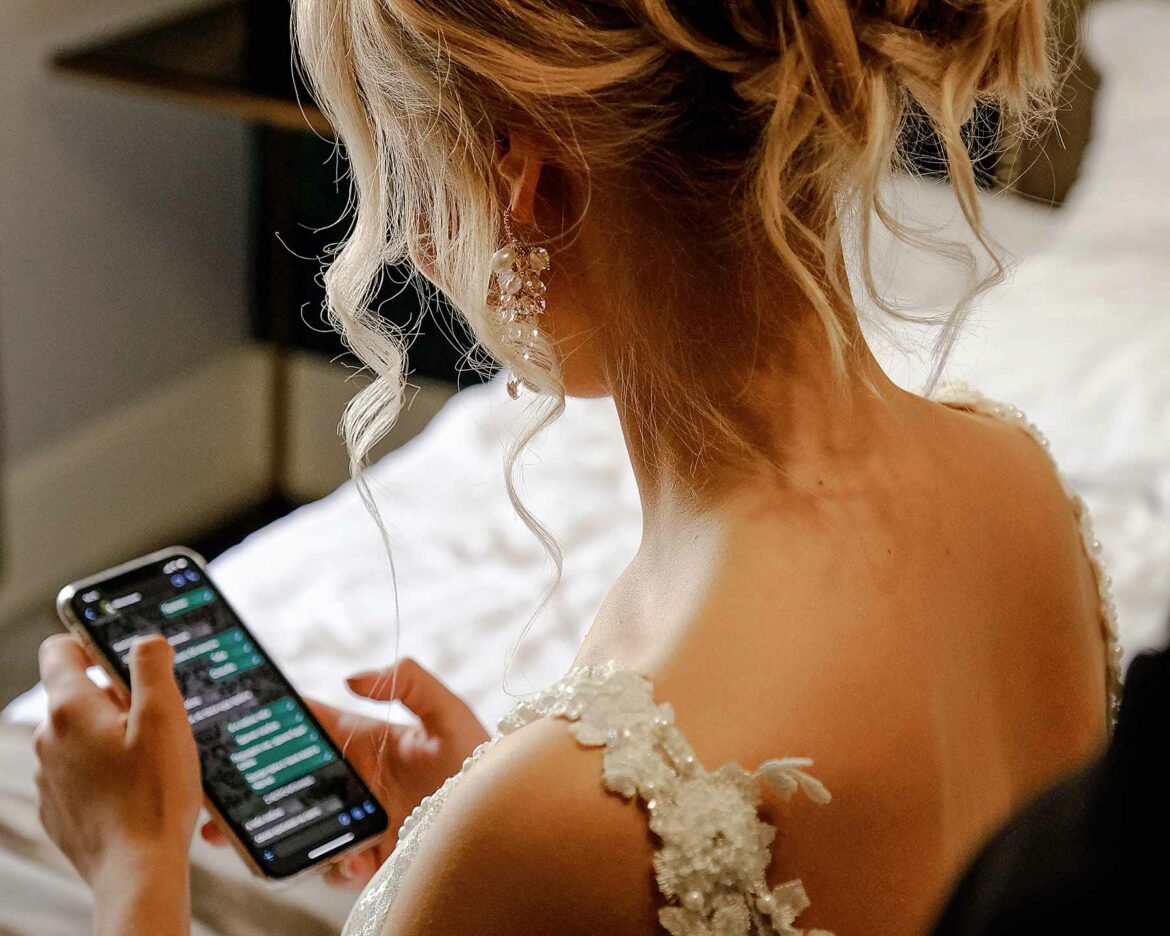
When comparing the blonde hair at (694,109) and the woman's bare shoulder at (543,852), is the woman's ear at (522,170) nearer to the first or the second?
the blonde hair at (694,109)

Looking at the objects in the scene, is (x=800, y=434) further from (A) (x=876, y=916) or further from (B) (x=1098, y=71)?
(B) (x=1098, y=71)

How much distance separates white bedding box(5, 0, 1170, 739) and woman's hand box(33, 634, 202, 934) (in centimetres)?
32

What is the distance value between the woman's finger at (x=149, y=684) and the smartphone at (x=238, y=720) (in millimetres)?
89

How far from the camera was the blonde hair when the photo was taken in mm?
573

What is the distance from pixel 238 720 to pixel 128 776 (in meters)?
0.13

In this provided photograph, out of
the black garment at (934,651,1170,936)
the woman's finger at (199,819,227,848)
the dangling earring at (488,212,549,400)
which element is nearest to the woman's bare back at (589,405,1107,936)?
the dangling earring at (488,212,549,400)

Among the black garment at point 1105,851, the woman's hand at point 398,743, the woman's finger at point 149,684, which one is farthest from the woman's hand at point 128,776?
the black garment at point 1105,851

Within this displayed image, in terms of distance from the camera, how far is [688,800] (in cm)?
58

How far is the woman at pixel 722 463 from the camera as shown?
58 centimetres

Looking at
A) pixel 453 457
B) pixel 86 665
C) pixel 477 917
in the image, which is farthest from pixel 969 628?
pixel 453 457

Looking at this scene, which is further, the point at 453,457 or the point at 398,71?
the point at 453,457

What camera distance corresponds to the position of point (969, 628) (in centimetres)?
69

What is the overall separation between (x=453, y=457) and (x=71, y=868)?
61 centimetres

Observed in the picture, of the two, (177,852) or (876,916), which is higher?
(876,916)
